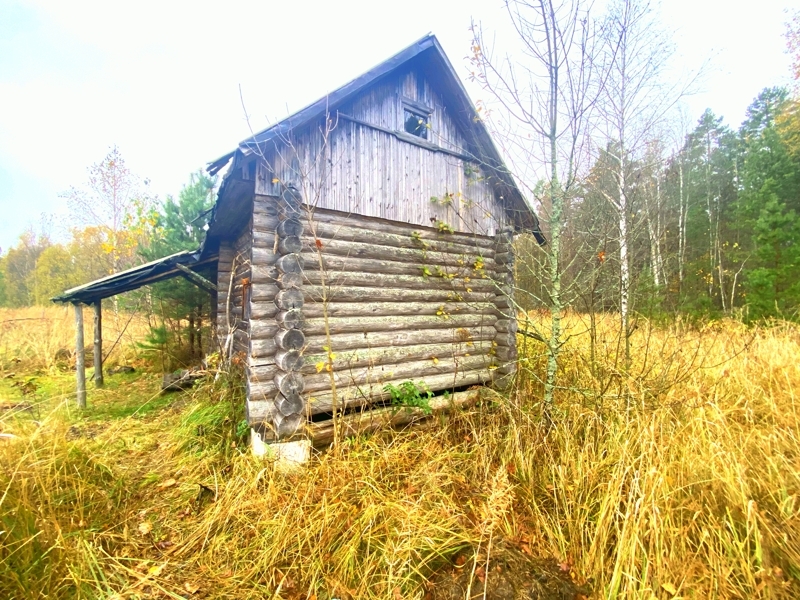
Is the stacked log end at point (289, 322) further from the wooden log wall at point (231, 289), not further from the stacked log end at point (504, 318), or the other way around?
the stacked log end at point (504, 318)

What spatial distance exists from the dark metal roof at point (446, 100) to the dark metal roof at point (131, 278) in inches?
139

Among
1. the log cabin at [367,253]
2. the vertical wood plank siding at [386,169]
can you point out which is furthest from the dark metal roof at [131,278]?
the vertical wood plank siding at [386,169]

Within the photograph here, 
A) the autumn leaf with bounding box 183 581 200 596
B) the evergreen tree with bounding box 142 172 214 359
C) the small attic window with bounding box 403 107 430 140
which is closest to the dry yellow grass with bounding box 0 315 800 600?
the autumn leaf with bounding box 183 581 200 596

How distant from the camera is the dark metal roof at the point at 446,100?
443cm

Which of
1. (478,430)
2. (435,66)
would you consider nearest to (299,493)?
(478,430)

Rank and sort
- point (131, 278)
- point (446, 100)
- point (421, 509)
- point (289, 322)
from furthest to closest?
point (131, 278), point (446, 100), point (289, 322), point (421, 509)

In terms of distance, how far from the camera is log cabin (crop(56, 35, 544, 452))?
15.2 ft

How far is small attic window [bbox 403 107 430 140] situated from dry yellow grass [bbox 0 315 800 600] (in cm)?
536

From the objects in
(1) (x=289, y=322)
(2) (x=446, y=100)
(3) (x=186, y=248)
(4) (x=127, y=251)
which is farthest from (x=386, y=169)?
(4) (x=127, y=251)

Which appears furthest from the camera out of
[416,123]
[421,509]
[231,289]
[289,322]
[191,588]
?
[231,289]

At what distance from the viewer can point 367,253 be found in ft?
18.3

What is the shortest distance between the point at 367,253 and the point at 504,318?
3363 mm

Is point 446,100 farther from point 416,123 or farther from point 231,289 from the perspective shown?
point 231,289

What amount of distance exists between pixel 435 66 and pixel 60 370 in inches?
540
